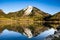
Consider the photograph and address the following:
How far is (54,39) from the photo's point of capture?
108ft

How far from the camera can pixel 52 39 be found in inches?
1305

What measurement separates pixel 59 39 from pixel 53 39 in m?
1.49

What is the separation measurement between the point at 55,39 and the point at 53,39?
372mm

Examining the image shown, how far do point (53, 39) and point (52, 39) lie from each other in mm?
271

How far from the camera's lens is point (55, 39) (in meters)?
32.8

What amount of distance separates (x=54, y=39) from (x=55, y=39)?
0.61 feet

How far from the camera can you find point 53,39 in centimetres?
3294

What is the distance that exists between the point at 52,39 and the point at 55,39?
0.61 m

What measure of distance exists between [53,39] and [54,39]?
0.65 feet

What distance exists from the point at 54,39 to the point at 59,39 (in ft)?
4.29
